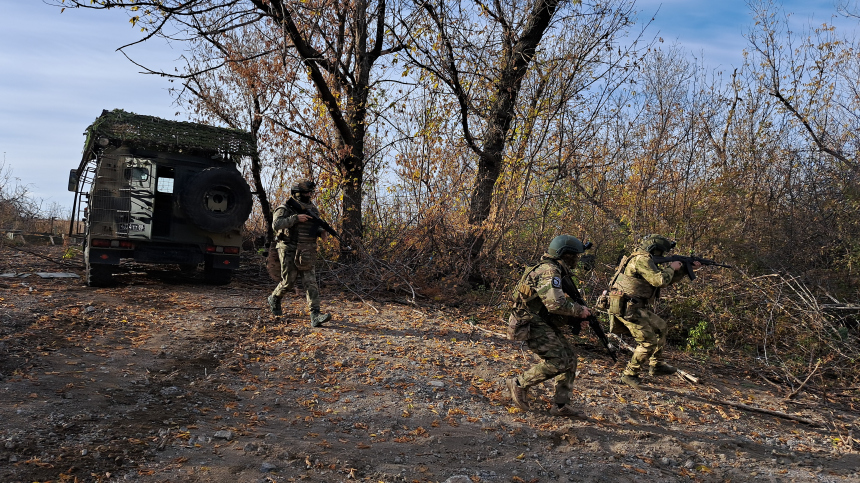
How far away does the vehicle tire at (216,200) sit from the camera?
27.7ft

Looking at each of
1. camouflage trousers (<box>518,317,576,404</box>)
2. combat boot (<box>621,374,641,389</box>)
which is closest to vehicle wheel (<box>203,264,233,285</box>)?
camouflage trousers (<box>518,317,576,404</box>)

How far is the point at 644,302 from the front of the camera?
5414 millimetres

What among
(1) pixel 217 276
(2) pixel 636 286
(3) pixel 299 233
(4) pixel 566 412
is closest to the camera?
(4) pixel 566 412

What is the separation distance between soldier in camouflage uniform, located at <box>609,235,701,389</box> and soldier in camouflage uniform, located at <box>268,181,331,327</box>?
3.40 meters

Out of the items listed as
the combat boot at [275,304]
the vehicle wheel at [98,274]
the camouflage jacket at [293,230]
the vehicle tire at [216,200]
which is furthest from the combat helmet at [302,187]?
the vehicle wheel at [98,274]

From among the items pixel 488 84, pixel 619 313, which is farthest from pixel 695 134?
pixel 619 313

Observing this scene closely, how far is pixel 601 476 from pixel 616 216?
22.9 feet

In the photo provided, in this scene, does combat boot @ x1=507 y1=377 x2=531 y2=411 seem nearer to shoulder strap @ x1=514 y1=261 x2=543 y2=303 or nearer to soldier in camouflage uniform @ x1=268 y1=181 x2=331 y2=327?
shoulder strap @ x1=514 y1=261 x2=543 y2=303

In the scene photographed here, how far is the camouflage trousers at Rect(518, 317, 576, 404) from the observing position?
4324 mm

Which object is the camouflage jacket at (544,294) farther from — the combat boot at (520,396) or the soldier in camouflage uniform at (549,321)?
the combat boot at (520,396)

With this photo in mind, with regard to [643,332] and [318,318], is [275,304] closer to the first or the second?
[318,318]

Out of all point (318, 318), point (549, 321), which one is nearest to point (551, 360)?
point (549, 321)

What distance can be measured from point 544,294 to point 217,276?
22.3ft

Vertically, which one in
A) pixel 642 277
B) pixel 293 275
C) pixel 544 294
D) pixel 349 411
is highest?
pixel 642 277
